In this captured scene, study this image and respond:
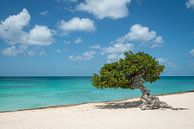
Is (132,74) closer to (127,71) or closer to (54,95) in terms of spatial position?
(127,71)

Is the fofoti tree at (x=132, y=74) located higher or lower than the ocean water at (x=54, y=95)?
higher

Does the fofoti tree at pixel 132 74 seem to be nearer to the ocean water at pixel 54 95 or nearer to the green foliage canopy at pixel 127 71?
the green foliage canopy at pixel 127 71

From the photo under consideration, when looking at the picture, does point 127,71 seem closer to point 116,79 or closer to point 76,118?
point 116,79

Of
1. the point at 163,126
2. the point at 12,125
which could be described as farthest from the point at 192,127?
the point at 12,125

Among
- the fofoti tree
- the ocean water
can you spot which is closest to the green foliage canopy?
the fofoti tree

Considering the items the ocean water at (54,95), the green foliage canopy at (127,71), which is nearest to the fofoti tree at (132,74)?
the green foliage canopy at (127,71)

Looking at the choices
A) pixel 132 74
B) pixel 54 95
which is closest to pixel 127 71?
pixel 132 74

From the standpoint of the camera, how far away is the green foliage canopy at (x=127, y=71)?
18.4 metres

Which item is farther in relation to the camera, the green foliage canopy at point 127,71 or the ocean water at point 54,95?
the ocean water at point 54,95

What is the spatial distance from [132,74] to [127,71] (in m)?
0.54

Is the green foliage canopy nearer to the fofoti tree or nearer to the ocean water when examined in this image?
the fofoti tree

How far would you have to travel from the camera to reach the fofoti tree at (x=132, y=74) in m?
18.2

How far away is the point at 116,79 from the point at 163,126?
642cm

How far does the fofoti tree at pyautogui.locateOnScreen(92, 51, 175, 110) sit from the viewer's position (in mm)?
18223
